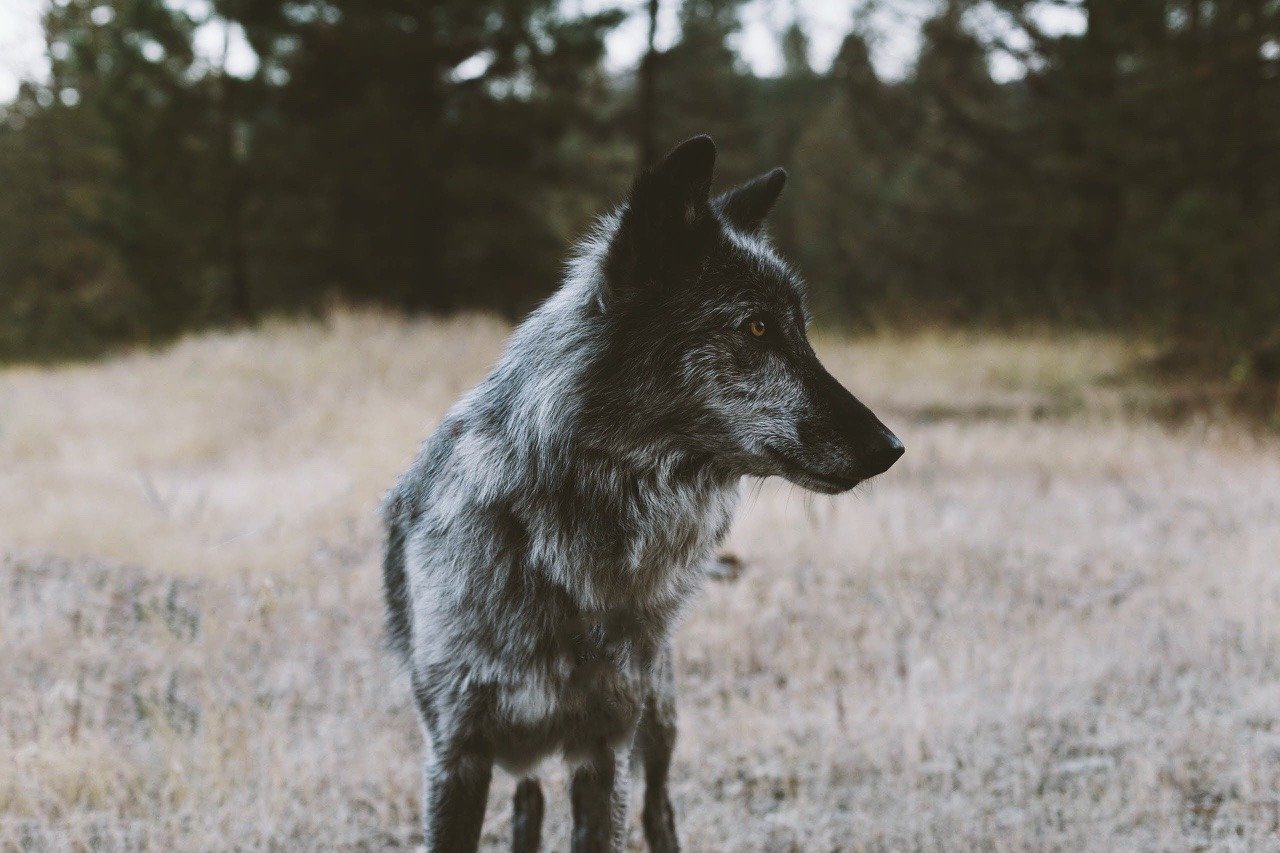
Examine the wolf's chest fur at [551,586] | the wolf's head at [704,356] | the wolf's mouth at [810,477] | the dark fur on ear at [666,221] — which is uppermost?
the dark fur on ear at [666,221]

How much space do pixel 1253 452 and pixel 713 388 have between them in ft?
26.8

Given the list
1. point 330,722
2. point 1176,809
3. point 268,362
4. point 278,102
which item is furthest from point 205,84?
point 1176,809

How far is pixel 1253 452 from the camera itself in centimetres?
842

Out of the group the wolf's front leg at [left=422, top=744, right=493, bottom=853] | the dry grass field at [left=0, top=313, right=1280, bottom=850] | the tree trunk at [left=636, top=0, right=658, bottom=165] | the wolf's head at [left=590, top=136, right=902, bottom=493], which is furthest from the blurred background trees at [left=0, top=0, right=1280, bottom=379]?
the wolf's front leg at [left=422, top=744, right=493, bottom=853]

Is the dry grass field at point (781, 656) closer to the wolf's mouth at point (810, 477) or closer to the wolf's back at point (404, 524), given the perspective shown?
the wolf's mouth at point (810, 477)

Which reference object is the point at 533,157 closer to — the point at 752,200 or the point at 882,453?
the point at 752,200

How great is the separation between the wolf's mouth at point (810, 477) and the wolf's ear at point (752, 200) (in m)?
0.84

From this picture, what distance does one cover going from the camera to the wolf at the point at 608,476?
7.61ft

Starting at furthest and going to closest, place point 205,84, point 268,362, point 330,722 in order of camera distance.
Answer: point 205,84, point 268,362, point 330,722

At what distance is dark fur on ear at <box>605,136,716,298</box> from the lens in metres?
2.21

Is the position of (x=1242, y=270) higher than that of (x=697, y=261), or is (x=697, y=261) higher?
(x=1242, y=270)

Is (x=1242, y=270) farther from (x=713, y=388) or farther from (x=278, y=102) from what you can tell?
(x=278, y=102)

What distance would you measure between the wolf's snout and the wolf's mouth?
2.2 inches

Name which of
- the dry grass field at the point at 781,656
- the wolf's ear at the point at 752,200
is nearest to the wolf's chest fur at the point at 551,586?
the dry grass field at the point at 781,656
